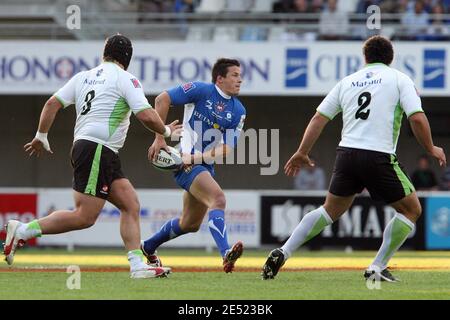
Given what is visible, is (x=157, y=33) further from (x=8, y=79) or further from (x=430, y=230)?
(x=430, y=230)

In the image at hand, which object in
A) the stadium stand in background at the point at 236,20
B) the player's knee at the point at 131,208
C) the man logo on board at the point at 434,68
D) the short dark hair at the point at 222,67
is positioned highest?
the stadium stand in background at the point at 236,20

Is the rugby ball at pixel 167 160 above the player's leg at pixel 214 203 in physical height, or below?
above

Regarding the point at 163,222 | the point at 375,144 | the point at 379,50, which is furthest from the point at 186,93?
the point at 163,222

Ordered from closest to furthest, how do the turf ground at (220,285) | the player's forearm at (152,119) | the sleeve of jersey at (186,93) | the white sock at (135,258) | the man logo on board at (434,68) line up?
1. the turf ground at (220,285)
2. the player's forearm at (152,119)
3. the white sock at (135,258)
4. the sleeve of jersey at (186,93)
5. the man logo on board at (434,68)

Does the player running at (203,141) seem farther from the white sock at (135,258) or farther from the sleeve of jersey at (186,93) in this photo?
the white sock at (135,258)

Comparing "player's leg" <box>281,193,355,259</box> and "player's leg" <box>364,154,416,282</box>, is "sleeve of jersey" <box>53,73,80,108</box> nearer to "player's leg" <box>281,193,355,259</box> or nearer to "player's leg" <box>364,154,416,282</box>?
"player's leg" <box>281,193,355,259</box>

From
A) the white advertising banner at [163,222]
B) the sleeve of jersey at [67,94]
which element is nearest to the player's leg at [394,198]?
the sleeve of jersey at [67,94]

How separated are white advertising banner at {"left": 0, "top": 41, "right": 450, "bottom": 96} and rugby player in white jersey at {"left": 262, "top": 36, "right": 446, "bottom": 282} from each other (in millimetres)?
13052

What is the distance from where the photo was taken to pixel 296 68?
22.5m

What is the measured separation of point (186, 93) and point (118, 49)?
1.23m

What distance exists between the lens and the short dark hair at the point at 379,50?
9.38 meters

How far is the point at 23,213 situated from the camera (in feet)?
65.4

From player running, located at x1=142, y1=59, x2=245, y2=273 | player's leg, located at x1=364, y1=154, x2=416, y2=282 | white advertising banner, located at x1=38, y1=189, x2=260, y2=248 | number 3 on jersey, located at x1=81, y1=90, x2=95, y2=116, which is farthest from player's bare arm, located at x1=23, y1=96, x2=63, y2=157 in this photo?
white advertising banner, located at x1=38, y1=189, x2=260, y2=248
